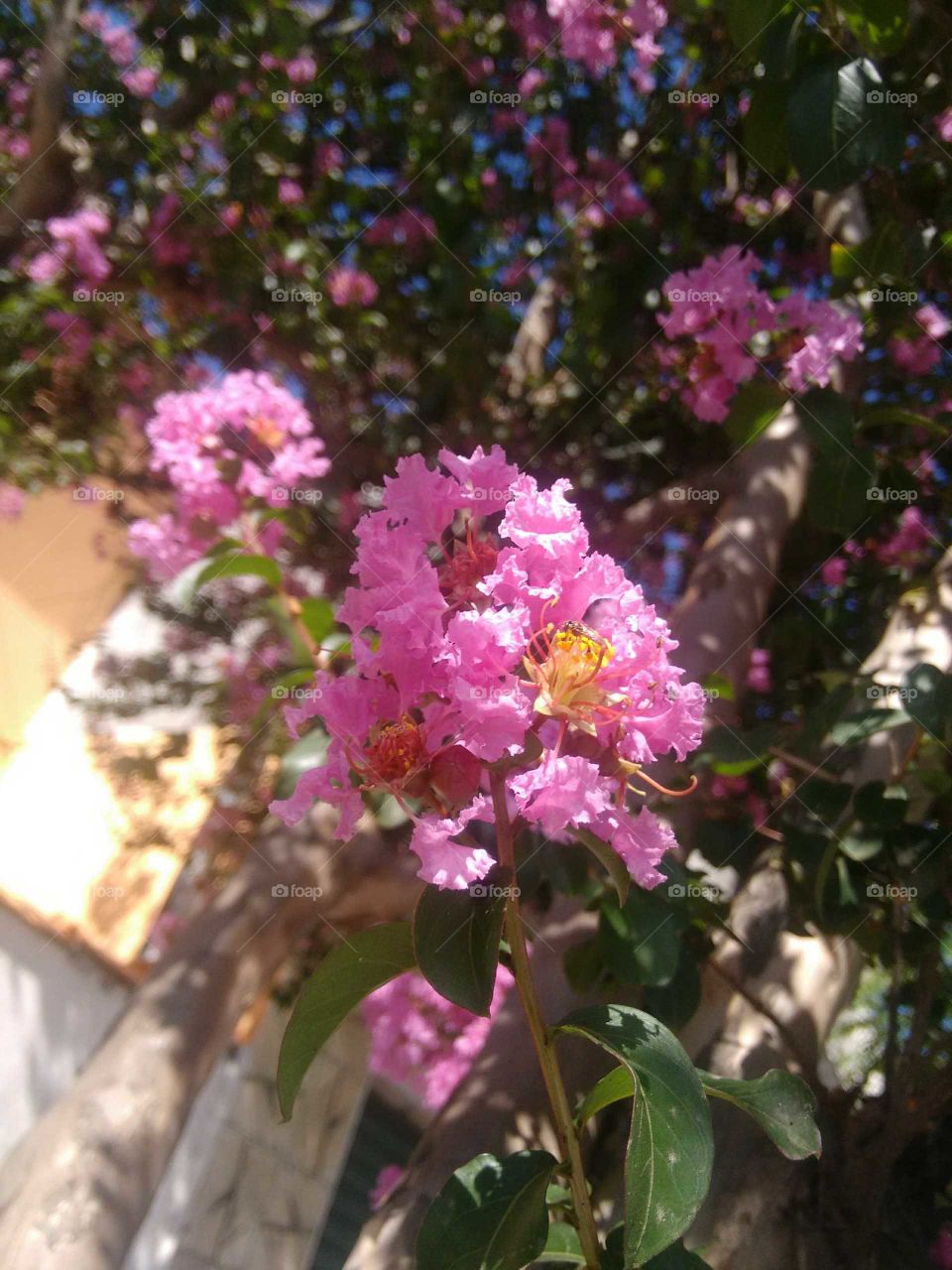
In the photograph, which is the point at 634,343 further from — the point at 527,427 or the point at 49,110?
the point at 49,110

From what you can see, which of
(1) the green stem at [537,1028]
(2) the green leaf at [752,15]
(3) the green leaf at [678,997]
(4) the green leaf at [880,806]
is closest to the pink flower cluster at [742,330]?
(2) the green leaf at [752,15]

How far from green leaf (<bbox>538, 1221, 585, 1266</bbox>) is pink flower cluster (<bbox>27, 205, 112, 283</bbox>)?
2.83 meters

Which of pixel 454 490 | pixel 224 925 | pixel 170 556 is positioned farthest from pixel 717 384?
pixel 224 925

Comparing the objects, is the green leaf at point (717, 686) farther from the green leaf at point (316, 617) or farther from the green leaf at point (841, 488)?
the green leaf at point (316, 617)

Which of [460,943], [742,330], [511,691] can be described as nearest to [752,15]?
[742,330]

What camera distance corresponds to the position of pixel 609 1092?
681mm

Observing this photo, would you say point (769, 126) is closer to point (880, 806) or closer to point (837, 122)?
point (837, 122)

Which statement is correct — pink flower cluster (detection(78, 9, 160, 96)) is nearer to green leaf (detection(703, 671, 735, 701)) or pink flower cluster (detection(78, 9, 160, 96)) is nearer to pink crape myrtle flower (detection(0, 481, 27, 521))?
pink crape myrtle flower (detection(0, 481, 27, 521))

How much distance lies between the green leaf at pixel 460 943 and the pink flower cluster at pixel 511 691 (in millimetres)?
40

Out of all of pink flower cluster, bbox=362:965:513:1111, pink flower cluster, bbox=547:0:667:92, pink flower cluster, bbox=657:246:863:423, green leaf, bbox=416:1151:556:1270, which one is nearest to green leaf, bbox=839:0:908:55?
pink flower cluster, bbox=657:246:863:423

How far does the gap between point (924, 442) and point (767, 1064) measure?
1438mm

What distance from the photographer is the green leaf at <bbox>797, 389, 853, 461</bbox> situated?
4.33 feet

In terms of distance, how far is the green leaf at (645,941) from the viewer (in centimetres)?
102

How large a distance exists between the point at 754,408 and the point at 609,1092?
97cm
